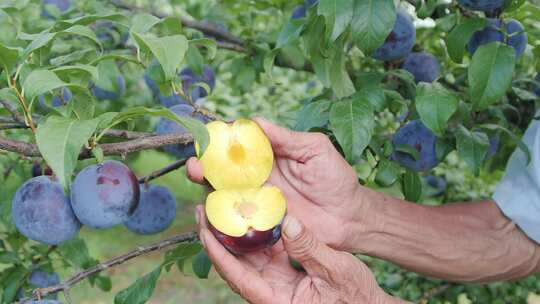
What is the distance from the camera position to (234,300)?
361cm

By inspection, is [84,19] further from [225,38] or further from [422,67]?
[422,67]

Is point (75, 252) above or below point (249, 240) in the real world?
below

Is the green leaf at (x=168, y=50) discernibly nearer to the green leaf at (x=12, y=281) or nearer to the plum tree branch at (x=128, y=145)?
the plum tree branch at (x=128, y=145)

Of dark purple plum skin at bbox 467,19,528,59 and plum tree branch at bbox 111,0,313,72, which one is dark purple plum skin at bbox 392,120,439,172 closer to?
dark purple plum skin at bbox 467,19,528,59

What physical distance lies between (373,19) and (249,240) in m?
0.46

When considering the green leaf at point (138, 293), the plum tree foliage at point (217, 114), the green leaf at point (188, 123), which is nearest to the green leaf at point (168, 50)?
the plum tree foliage at point (217, 114)

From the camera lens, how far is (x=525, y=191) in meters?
1.64

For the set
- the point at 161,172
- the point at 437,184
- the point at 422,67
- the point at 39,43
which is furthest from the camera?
the point at 437,184

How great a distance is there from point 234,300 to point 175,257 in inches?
86.4

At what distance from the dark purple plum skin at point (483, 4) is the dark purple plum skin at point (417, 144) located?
0.93 ft

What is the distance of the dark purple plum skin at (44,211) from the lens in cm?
121

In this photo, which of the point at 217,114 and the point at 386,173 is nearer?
the point at 386,173

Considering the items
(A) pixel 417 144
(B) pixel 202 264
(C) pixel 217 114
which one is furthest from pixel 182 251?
(A) pixel 417 144

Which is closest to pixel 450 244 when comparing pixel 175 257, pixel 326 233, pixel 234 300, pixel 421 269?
pixel 421 269
